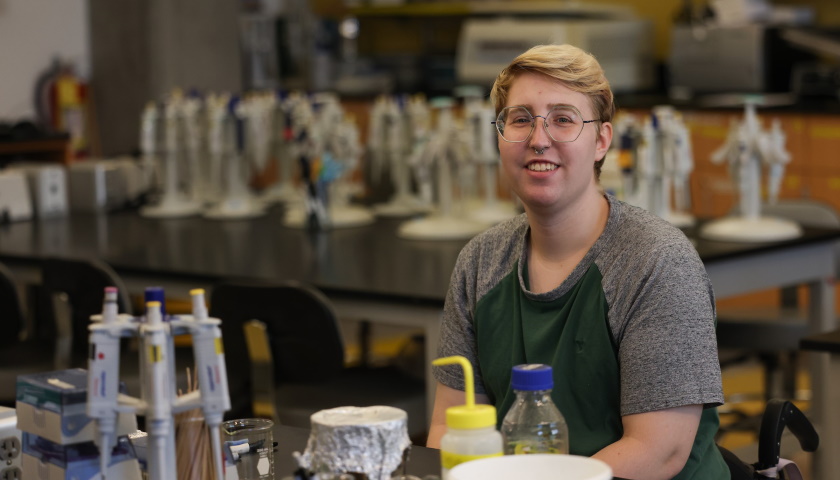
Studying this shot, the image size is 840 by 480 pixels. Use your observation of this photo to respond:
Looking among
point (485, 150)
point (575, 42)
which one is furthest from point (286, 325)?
point (575, 42)

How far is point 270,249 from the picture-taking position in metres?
3.54

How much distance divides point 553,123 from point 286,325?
3.99 feet

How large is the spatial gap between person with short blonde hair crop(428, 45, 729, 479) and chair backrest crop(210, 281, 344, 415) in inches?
34.0

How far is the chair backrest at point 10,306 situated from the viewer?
329 centimetres

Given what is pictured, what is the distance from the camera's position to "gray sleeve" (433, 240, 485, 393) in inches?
76.0

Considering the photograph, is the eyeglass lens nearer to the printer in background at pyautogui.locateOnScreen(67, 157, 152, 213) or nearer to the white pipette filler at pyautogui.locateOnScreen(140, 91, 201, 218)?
the white pipette filler at pyautogui.locateOnScreen(140, 91, 201, 218)

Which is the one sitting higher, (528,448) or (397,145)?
(397,145)

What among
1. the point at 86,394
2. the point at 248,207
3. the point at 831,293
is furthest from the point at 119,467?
the point at 248,207

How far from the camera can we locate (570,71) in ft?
5.80

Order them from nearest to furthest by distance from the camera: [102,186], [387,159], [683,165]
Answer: [683,165], [387,159], [102,186]

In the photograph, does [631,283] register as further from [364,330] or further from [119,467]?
[364,330]

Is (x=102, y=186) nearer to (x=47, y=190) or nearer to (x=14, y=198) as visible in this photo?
(x=47, y=190)

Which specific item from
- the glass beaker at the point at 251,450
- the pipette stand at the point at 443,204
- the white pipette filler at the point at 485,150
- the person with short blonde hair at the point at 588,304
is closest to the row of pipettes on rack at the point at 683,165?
the white pipette filler at the point at 485,150

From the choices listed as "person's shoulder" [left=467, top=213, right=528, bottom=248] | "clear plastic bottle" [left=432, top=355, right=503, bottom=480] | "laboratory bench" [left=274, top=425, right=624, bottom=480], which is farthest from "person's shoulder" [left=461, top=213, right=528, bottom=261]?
"clear plastic bottle" [left=432, top=355, right=503, bottom=480]
